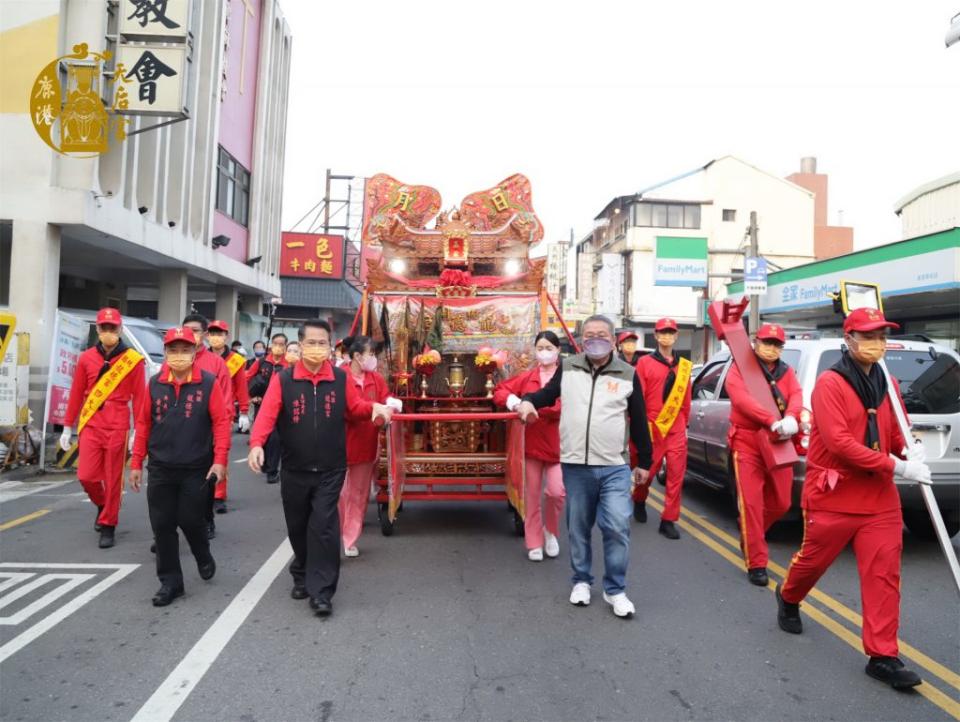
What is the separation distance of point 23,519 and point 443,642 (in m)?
5.21

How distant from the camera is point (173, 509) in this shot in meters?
4.65

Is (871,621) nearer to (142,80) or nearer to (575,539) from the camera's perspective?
(575,539)

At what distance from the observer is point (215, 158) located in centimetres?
1759

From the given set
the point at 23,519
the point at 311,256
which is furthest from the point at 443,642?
the point at 311,256

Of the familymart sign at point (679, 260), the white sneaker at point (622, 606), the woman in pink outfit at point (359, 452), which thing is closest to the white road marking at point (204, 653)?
the woman in pink outfit at point (359, 452)

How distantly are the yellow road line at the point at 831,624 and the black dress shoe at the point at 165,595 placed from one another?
427cm

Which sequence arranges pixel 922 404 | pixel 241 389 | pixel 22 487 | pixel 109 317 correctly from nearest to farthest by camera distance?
pixel 922 404 < pixel 109 317 < pixel 241 389 < pixel 22 487

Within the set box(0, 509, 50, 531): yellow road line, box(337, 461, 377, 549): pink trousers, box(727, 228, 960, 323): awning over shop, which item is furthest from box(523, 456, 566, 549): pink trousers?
box(727, 228, 960, 323): awning over shop

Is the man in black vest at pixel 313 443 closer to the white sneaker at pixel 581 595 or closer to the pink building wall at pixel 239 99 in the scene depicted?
the white sneaker at pixel 581 595

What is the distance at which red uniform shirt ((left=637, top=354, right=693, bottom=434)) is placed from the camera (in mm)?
6523

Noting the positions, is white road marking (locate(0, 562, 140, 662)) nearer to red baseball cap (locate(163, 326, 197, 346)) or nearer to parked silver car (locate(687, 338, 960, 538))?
red baseball cap (locate(163, 326, 197, 346))

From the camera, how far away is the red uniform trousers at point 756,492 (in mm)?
5059

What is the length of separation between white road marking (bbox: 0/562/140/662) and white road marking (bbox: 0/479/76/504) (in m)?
2.99

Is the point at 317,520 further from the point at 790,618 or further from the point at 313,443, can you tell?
the point at 790,618
